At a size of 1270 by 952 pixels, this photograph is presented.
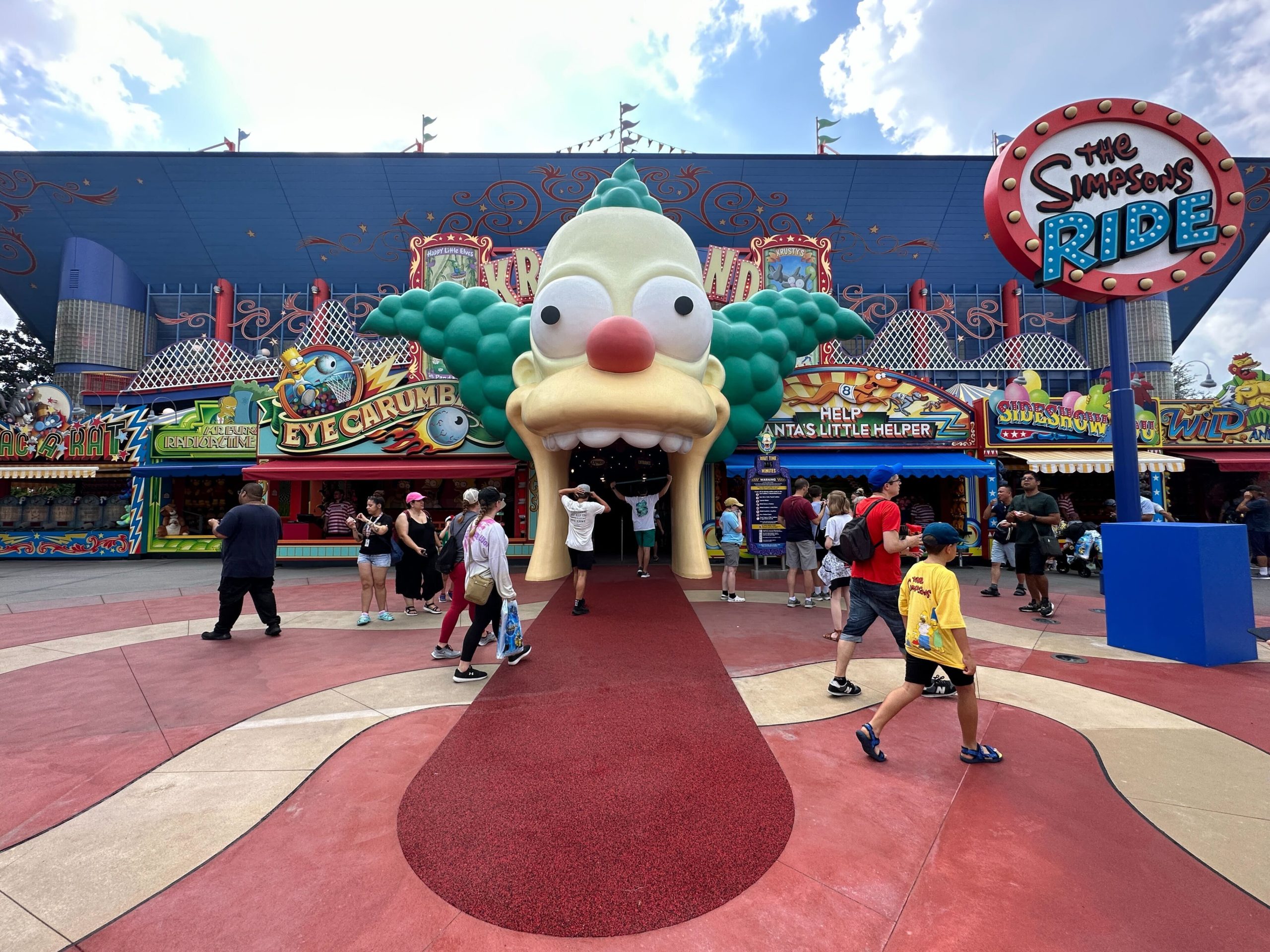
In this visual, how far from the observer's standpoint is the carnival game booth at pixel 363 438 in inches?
428

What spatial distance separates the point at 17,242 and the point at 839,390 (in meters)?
27.0

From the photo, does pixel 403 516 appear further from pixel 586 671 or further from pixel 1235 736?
pixel 1235 736

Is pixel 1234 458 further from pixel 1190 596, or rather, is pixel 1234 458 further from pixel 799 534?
pixel 799 534

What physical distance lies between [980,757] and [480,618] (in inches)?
125

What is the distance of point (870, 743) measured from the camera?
2883 millimetres

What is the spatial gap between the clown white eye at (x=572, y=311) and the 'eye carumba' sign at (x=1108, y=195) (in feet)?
14.3

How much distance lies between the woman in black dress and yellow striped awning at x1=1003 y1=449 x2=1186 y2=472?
10.1m

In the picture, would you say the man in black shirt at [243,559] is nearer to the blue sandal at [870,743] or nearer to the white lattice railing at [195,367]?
the blue sandal at [870,743]

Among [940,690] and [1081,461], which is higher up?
[1081,461]

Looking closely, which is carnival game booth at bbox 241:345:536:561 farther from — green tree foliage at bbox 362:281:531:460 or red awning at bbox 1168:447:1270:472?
red awning at bbox 1168:447:1270:472

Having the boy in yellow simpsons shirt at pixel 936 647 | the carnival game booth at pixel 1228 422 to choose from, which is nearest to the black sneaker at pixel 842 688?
the boy in yellow simpsons shirt at pixel 936 647

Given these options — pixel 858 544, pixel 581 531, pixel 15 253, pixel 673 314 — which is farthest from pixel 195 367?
pixel 858 544

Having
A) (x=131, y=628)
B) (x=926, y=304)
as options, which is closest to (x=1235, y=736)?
(x=131, y=628)

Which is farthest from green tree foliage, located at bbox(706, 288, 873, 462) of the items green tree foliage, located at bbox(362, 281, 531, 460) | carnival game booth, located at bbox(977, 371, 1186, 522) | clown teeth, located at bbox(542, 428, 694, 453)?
carnival game booth, located at bbox(977, 371, 1186, 522)
